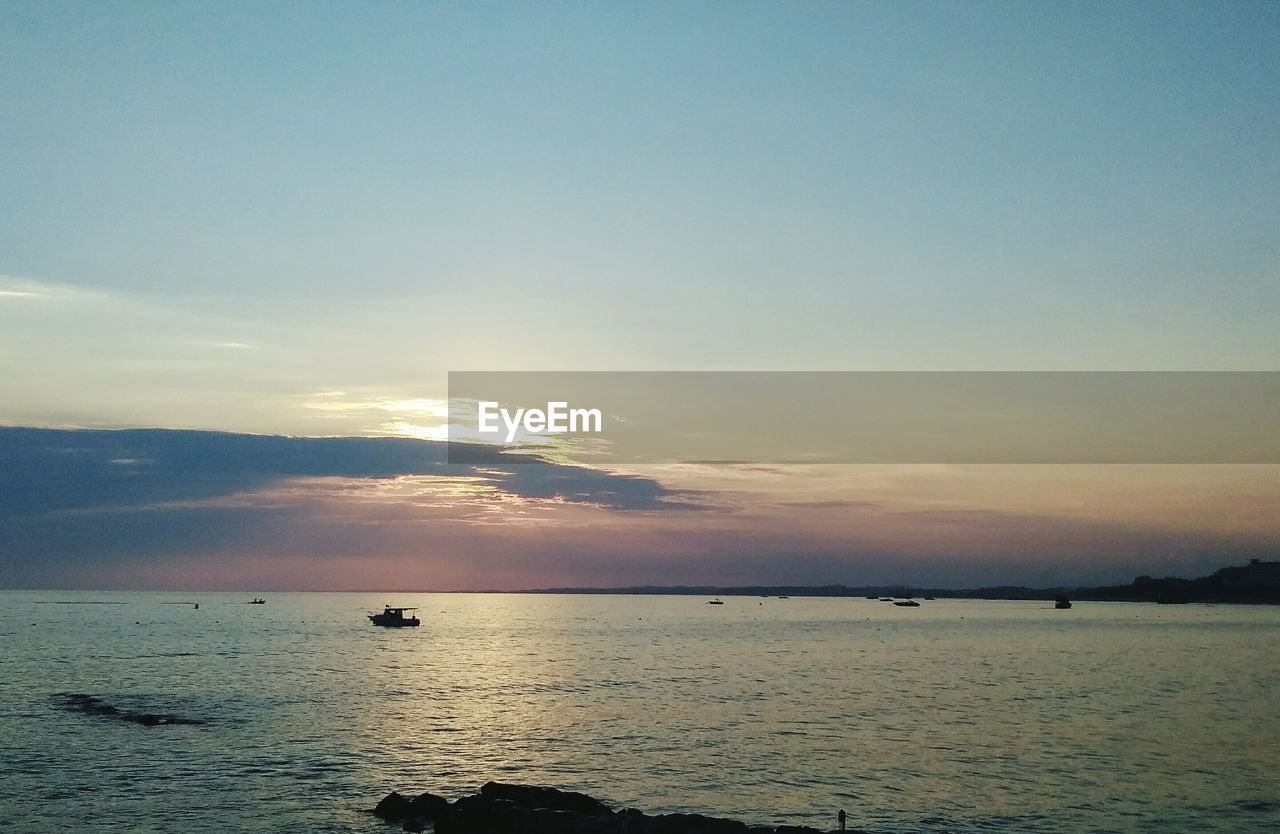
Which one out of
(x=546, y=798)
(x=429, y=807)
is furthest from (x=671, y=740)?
(x=429, y=807)

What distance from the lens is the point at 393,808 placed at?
1426 inches

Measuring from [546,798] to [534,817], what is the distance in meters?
3.09

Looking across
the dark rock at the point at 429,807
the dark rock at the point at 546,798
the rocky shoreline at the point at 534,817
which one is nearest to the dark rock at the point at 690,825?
the rocky shoreline at the point at 534,817

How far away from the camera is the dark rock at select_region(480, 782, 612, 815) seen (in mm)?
35000

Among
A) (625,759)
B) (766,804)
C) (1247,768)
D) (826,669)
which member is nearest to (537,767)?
(625,759)

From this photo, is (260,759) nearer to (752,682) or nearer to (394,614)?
(752,682)

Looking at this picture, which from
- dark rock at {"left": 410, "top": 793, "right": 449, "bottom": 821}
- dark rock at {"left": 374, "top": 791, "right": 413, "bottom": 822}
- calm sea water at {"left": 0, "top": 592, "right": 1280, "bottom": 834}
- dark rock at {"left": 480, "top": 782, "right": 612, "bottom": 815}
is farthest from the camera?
calm sea water at {"left": 0, "top": 592, "right": 1280, "bottom": 834}

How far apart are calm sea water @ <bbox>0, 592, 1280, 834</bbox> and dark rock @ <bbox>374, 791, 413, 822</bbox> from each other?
58 cm

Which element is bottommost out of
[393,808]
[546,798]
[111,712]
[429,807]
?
[111,712]

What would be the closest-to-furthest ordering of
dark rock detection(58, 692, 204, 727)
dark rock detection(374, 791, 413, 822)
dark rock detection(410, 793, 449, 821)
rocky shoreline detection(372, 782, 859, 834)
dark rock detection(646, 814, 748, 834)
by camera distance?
dark rock detection(646, 814, 748, 834)
rocky shoreline detection(372, 782, 859, 834)
dark rock detection(410, 793, 449, 821)
dark rock detection(374, 791, 413, 822)
dark rock detection(58, 692, 204, 727)

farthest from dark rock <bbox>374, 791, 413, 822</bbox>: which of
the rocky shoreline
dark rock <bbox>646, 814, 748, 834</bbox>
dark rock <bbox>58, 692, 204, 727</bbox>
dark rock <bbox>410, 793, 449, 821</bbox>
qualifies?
dark rock <bbox>58, 692, 204, 727</bbox>

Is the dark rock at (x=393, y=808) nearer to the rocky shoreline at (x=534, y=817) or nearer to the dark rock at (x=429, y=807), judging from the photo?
the rocky shoreline at (x=534, y=817)

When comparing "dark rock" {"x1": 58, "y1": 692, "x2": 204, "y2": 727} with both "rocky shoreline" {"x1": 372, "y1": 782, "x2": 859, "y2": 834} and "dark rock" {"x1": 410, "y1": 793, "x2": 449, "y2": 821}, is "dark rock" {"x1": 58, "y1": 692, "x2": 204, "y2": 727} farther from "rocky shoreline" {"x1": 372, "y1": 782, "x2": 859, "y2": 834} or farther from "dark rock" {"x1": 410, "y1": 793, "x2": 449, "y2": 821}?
"dark rock" {"x1": 410, "y1": 793, "x2": 449, "y2": 821}

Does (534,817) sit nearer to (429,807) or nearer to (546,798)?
(546,798)
